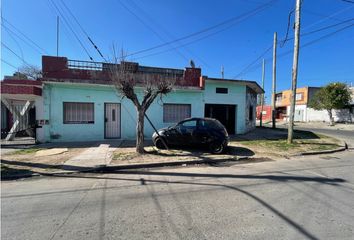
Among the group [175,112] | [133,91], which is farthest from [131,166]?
[175,112]

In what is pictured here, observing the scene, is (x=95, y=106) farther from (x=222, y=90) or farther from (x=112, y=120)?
(x=222, y=90)

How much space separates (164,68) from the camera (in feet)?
53.0

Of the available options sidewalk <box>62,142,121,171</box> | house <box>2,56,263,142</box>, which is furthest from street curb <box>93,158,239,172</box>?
house <box>2,56,263,142</box>

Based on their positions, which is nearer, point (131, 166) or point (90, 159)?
point (131, 166)

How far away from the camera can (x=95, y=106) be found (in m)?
13.8

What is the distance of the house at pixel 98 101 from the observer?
13.0 meters

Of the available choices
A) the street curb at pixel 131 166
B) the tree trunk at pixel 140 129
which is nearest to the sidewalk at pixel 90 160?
the street curb at pixel 131 166

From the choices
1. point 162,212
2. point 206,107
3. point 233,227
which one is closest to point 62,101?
point 206,107

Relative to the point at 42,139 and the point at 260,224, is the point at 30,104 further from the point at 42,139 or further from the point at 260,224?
the point at 260,224

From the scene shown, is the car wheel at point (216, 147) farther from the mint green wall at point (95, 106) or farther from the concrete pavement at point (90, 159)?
the mint green wall at point (95, 106)

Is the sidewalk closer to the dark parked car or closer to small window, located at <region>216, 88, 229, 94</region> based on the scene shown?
the dark parked car

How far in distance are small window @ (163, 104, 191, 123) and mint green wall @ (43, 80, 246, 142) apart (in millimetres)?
275

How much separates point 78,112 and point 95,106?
1.03 meters

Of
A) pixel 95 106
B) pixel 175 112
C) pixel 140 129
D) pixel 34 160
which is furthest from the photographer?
pixel 175 112
